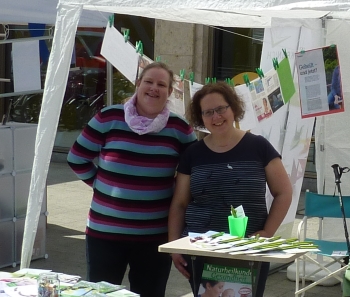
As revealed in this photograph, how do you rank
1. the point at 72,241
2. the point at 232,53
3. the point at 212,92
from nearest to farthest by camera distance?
the point at 212,92 < the point at 72,241 < the point at 232,53

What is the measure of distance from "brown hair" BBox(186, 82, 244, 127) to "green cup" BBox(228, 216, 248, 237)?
0.58 metres

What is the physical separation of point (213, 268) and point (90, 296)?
756 mm

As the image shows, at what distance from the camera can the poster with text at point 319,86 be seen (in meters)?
5.67

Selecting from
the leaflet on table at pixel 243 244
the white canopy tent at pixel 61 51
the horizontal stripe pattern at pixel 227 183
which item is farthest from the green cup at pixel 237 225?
the white canopy tent at pixel 61 51

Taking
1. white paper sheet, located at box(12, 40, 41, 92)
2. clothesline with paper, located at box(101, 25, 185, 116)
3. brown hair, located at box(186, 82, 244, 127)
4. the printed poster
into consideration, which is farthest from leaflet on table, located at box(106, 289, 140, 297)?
white paper sheet, located at box(12, 40, 41, 92)

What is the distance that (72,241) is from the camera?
24.5 feet

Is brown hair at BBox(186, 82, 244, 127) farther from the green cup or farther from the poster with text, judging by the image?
the poster with text

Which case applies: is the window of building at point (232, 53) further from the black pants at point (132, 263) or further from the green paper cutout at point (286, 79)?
the black pants at point (132, 263)

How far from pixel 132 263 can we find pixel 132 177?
0.50 m

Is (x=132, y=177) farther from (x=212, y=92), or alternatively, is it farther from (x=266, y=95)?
(x=266, y=95)

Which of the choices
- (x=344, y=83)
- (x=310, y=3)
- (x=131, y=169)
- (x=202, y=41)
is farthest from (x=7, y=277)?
(x=202, y=41)

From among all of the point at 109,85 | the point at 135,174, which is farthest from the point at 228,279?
the point at 109,85

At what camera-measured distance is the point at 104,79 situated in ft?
39.8

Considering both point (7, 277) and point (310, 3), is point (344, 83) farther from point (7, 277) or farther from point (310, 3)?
point (7, 277)
